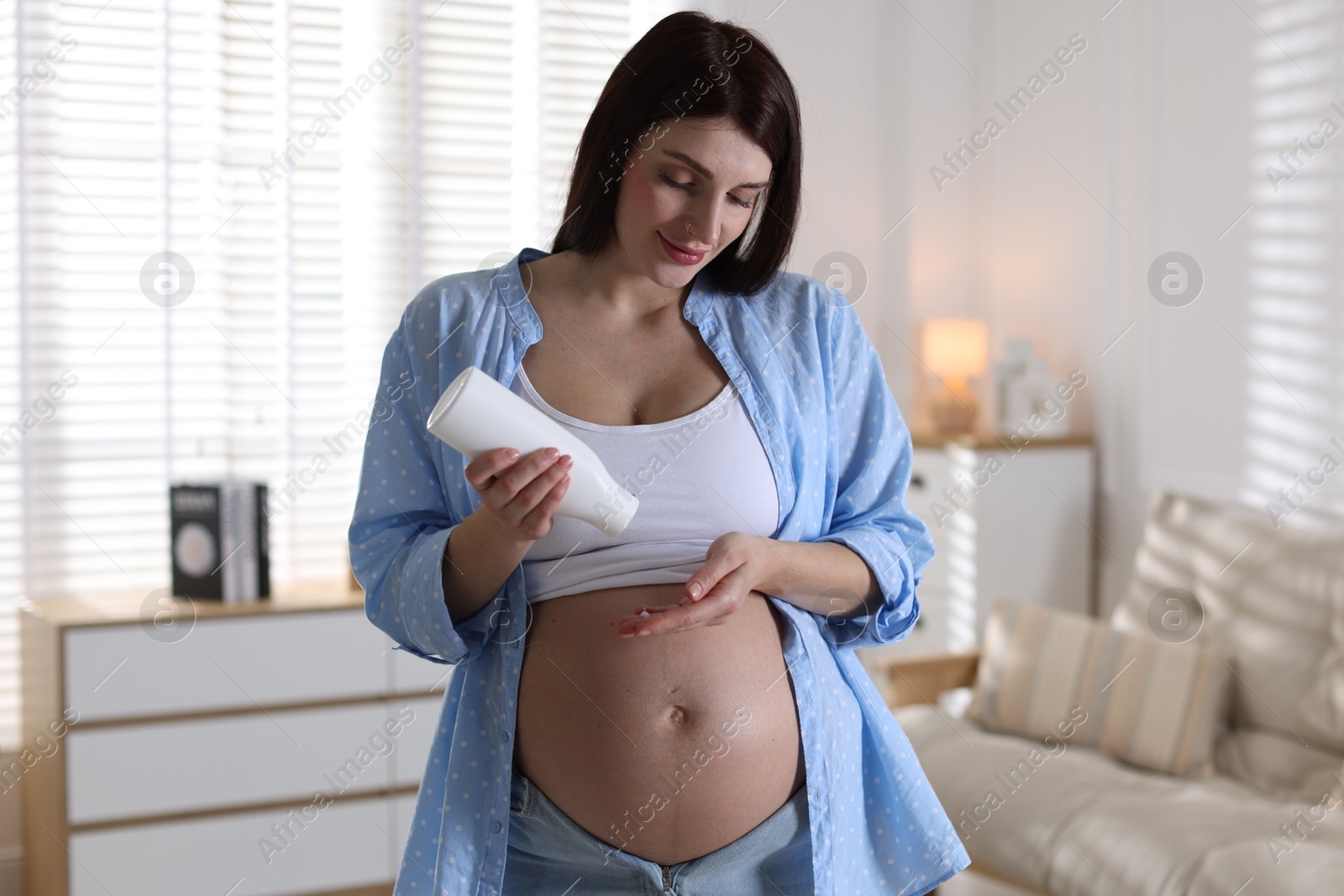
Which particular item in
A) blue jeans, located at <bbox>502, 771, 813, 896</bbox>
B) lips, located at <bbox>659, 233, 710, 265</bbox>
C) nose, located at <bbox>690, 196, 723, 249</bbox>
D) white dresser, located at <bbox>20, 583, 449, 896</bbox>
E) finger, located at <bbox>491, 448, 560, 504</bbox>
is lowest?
white dresser, located at <bbox>20, 583, 449, 896</bbox>

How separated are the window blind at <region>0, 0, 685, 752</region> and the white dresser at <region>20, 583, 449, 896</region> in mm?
303

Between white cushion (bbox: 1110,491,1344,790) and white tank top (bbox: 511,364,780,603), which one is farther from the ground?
white tank top (bbox: 511,364,780,603)

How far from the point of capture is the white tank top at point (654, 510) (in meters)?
0.92

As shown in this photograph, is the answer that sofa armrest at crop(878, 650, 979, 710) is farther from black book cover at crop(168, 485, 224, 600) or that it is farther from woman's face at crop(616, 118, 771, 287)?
woman's face at crop(616, 118, 771, 287)

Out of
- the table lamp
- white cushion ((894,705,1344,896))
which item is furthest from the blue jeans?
the table lamp

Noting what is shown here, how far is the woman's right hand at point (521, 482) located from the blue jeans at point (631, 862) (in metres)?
0.25

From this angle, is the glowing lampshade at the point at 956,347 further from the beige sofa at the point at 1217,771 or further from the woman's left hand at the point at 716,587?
the woman's left hand at the point at 716,587

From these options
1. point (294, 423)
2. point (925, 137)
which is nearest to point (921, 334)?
point (925, 137)

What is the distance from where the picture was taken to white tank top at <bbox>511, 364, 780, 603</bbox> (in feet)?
3.00

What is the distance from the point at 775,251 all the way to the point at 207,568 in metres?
1.99

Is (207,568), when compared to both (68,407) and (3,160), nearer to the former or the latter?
(68,407)

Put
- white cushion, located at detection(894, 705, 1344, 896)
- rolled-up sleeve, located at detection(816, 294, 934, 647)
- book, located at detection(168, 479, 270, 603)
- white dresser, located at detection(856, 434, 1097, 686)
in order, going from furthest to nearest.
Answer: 1. white dresser, located at detection(856, 434, 1097, 686)
2. book, located at detection(168, 479, 270, 603)
3. white cushion, located at detection(894, 705, 1344, 896)
4. rolled-up sleeve, located at detection(816, 294, 934, 647)

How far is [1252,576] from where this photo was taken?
2.30m

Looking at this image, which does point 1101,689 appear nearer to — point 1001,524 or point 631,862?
point 1001,524
